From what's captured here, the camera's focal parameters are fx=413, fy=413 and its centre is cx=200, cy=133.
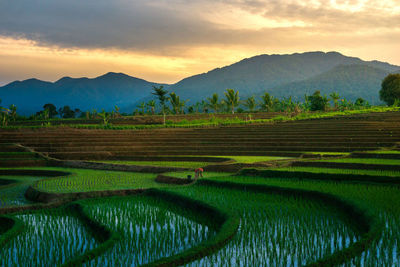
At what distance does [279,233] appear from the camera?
7.28m

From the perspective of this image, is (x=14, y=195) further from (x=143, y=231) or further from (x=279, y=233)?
(x=279, y=233)

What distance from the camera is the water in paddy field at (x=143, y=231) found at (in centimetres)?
630

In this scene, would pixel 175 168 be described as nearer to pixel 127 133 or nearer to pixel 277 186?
pixel 277 186

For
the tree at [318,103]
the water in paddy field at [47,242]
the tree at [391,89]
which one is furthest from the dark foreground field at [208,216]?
the tree at [391,89]

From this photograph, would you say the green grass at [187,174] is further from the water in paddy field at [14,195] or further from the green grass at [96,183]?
the water in paddy field at [14,195]

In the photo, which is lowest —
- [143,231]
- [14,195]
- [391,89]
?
[14,195]

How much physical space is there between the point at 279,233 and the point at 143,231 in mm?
2582

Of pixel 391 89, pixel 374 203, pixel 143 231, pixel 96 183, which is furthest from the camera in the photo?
pixel 391 89

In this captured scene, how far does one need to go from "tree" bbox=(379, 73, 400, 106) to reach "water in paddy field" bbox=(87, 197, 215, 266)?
226 feet

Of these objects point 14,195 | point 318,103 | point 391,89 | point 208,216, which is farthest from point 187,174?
point 391,89

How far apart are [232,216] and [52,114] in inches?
3492

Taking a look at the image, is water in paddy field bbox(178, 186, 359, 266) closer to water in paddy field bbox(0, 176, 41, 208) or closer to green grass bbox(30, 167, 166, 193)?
green grass bbox(30, 167, 166, 193)

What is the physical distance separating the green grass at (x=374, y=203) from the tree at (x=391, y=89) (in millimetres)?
64742

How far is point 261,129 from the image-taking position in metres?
32.0
